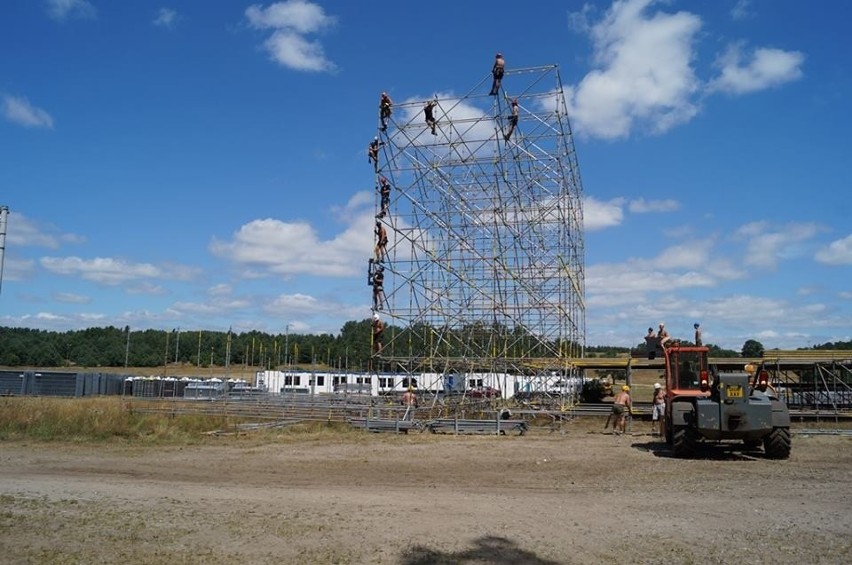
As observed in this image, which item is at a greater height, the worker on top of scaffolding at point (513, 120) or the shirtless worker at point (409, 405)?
the worker on top of scaffolding at point (513, 120)

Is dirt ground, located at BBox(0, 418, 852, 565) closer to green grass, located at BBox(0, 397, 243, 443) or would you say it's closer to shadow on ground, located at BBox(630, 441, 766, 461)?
shadow on ground, located at BBox(630, 441, 766, 461)

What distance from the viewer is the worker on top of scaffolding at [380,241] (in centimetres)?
3072

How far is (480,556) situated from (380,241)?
78.2 ft

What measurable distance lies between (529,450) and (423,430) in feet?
21.0

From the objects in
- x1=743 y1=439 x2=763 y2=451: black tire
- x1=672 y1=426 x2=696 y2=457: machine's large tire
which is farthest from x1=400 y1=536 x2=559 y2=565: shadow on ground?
x1=743 y1=439 x2=763 y2=451: black tire

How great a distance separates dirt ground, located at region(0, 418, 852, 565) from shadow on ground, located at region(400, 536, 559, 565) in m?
0.03

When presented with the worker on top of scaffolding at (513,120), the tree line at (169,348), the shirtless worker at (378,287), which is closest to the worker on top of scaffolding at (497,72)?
the worker on top of scaffolding at (513,120)

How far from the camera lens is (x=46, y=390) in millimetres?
52906

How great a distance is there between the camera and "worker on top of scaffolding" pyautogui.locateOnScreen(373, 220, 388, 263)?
101 ft

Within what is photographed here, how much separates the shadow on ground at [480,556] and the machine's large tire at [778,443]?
1087 centimetres

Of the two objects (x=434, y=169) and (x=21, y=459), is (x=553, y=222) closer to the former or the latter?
(x=434, y=169)

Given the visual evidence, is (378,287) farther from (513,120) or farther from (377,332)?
(513,120)

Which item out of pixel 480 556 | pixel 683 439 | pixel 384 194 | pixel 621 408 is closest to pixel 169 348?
pixel 384 194

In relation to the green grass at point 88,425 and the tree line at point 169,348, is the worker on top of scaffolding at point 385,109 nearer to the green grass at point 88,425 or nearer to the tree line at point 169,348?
the green grass at point 88,425
